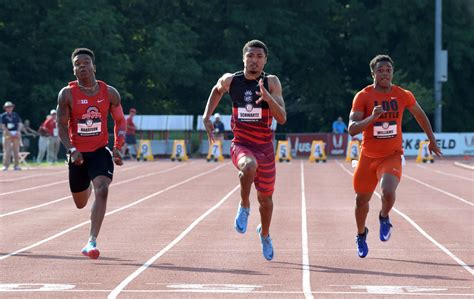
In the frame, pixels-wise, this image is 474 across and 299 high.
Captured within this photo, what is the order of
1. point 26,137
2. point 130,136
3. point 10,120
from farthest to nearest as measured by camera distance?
1. point 26,137
2. point 130,136
3. point 10,120

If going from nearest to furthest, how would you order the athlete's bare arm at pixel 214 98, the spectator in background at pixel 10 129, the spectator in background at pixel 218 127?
the athlete's bare arm at pixel 214 98 → the spectator in background at pixel 10 129 → the spectator in background at pixel 218 127

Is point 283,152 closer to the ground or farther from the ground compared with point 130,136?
closer to the ground

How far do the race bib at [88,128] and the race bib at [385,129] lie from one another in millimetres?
2798

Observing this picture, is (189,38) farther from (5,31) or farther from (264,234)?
(264,234)

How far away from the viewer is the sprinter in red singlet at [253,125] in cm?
1089

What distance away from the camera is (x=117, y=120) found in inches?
463

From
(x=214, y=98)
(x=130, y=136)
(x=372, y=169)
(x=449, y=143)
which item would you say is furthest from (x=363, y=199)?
(x=449, y=143)

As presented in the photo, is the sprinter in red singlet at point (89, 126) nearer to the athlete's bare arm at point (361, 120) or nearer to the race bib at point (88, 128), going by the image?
the race bib at point (88, 128)

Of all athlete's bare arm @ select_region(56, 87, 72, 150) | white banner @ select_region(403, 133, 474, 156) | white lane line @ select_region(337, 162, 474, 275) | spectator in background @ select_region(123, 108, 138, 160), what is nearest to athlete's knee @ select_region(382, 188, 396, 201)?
white lane line @ select_region(337, 162, 474, 275)

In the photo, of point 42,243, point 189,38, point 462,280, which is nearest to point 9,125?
point 42,243

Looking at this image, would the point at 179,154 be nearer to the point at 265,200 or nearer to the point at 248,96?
the point at 265,200

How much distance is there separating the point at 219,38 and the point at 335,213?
154 ft

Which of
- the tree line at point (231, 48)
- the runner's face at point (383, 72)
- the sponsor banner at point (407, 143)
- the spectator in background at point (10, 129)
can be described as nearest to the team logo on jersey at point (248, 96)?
the runner's face at point (383, 72)

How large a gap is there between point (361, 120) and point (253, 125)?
1.12 metres
